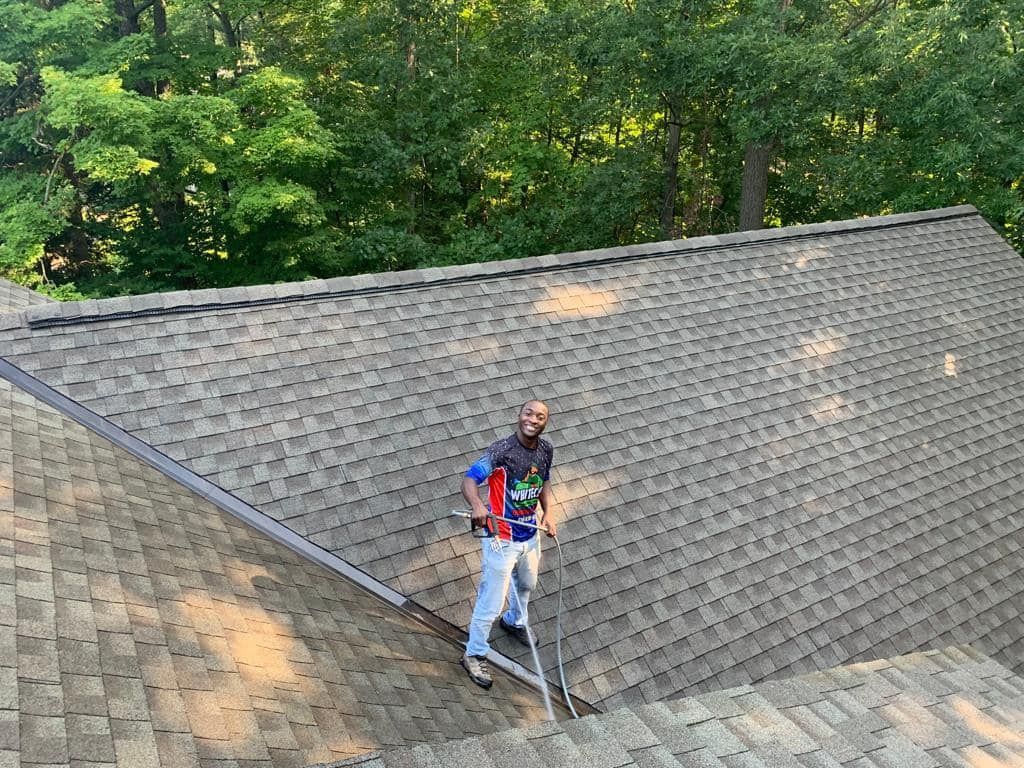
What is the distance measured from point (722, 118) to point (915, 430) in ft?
47.0

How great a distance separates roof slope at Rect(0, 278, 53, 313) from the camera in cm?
778

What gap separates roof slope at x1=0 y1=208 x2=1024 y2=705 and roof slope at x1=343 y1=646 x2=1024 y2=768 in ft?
3.83

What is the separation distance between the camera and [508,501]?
157 inches

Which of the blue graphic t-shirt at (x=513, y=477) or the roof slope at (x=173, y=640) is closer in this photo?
the roof slope at (x=173, y=640)

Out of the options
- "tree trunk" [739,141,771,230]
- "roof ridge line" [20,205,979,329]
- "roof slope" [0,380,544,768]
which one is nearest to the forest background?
"tree trunk" [739,141,771,230]

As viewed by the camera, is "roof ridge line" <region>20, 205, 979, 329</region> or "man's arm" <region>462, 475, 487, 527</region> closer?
"man's arm" <region>462, 475, 487, 527</region>

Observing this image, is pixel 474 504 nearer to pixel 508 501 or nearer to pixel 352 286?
pixel 508 501

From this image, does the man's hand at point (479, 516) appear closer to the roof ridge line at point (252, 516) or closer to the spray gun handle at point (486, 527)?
the spray gun handle at point (486, 527)

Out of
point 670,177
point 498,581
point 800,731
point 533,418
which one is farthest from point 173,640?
point 670,177

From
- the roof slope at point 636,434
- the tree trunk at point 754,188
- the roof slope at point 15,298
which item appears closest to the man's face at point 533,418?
the roof slope at point 636,434

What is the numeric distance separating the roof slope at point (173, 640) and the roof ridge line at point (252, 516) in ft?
0.30

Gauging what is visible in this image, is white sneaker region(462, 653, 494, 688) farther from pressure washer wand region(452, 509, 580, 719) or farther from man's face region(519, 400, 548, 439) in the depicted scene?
man's face region(519, 400, 548, 439)

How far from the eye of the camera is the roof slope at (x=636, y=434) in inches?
202

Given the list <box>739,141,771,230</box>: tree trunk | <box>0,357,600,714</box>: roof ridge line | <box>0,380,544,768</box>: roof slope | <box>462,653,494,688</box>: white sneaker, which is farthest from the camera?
<box>739,141,771,230</box>: tree trunk
